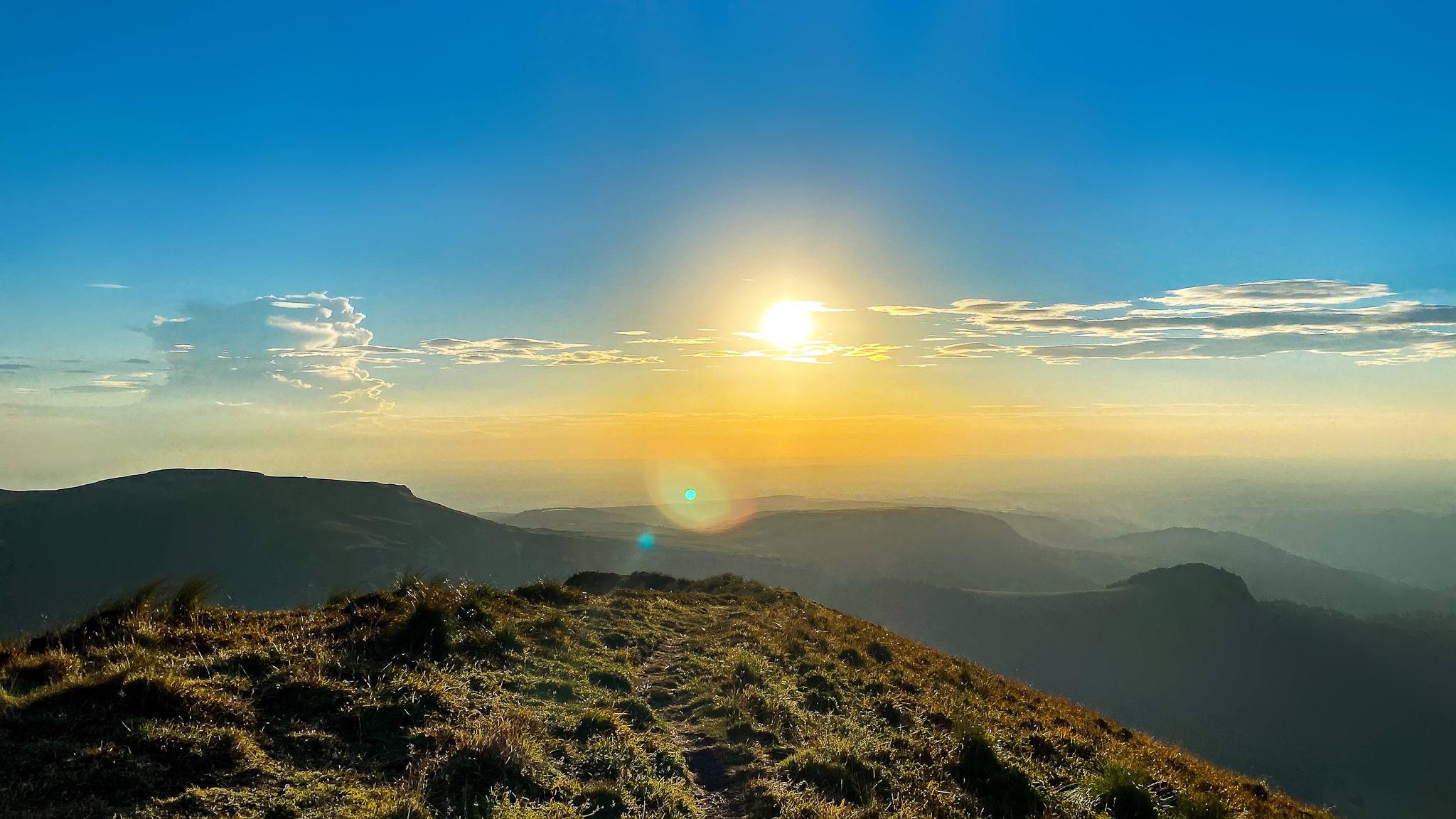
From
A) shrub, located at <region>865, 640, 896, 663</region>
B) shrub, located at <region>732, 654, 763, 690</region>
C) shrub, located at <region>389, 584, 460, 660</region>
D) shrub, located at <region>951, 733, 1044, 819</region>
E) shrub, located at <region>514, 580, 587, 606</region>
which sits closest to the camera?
shrub, located at <region>951, 733, 1044, 819</region>

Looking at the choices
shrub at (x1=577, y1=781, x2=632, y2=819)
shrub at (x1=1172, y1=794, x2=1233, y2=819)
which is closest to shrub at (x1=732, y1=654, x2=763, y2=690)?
shrub at (x1=577, y1=781, x2=632, y2=819)

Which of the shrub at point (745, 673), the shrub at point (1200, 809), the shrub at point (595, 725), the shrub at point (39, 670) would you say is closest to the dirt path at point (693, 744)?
the shrub at point (595, 725)

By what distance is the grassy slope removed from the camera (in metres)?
6.63

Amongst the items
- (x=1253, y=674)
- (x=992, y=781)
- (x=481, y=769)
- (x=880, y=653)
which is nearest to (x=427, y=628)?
(x=481, y=769)

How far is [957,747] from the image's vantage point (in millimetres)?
11555

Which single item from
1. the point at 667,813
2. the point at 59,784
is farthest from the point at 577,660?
the point at 59,784

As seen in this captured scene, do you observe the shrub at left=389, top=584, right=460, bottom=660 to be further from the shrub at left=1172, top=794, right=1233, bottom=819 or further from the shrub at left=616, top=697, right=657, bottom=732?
the shrub at left=1172, top=794, right=1233, bottom=819

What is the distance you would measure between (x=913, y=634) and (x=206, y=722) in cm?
20904

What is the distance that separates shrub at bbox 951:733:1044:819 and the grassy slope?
4cm

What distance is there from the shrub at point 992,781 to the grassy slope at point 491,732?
0.14 feet

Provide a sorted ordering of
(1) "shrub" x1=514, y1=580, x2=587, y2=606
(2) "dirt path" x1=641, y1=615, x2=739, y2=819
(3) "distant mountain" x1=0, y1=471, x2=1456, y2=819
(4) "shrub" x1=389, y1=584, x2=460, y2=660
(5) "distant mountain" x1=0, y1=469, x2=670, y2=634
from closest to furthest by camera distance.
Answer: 1. (2) "dirt path" x1=641, y1=615, x2=739, y2=819
2. (4) "shrub" x1=389, y1=584, x2=460, y2=660
3. (1) "shrub" x1=514, y1=580, x2=587, y2=606
4. (3) "distant mountain" x1=0, y1=471, x2=1456, y2=819
5. (5) "distant mountain" x1=0, y1=469, x2=670, y2=634

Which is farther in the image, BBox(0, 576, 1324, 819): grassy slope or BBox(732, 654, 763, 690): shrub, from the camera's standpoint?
BBox(732, 654, 763, 690): shrub

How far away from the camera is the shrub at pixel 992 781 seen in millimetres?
9852

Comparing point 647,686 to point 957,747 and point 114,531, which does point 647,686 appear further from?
point 114,531
